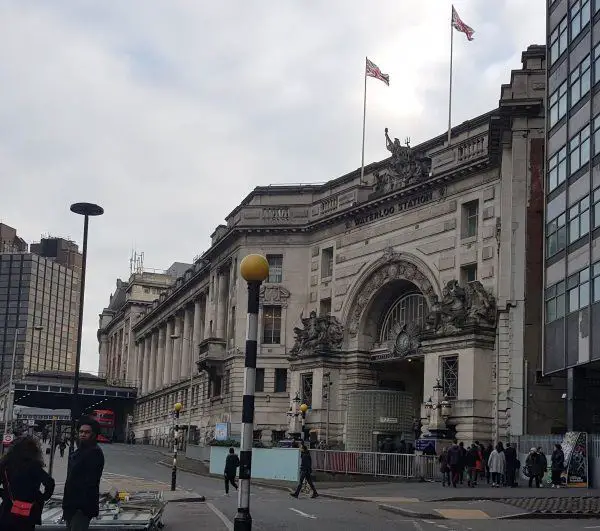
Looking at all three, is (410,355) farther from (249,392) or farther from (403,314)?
(249,392)

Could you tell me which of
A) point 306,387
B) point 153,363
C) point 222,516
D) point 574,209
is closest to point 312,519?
point 222,516

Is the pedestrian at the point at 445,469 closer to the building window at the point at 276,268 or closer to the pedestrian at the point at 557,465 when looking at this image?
the pedestrian at the point at 557,465

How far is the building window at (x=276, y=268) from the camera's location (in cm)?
7112

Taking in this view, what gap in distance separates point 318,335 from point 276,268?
829cm

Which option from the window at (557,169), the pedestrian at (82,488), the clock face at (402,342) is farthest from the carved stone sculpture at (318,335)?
the pedestrian at (82,488)

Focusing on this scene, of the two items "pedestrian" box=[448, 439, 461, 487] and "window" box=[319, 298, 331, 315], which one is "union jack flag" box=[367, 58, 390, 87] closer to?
"window" box=[319, 298, 331, 315]

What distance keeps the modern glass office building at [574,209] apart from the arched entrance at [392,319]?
1455cm

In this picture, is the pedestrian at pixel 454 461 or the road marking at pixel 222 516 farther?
the pedestrian at pixel 454 461

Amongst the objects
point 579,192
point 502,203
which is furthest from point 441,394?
point 579,192

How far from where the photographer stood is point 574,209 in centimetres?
4103

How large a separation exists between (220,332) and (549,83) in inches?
1516

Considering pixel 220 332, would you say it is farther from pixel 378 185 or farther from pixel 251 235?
pixel 378 185

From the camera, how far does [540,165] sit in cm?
5000

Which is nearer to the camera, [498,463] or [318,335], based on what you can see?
[498,463]
